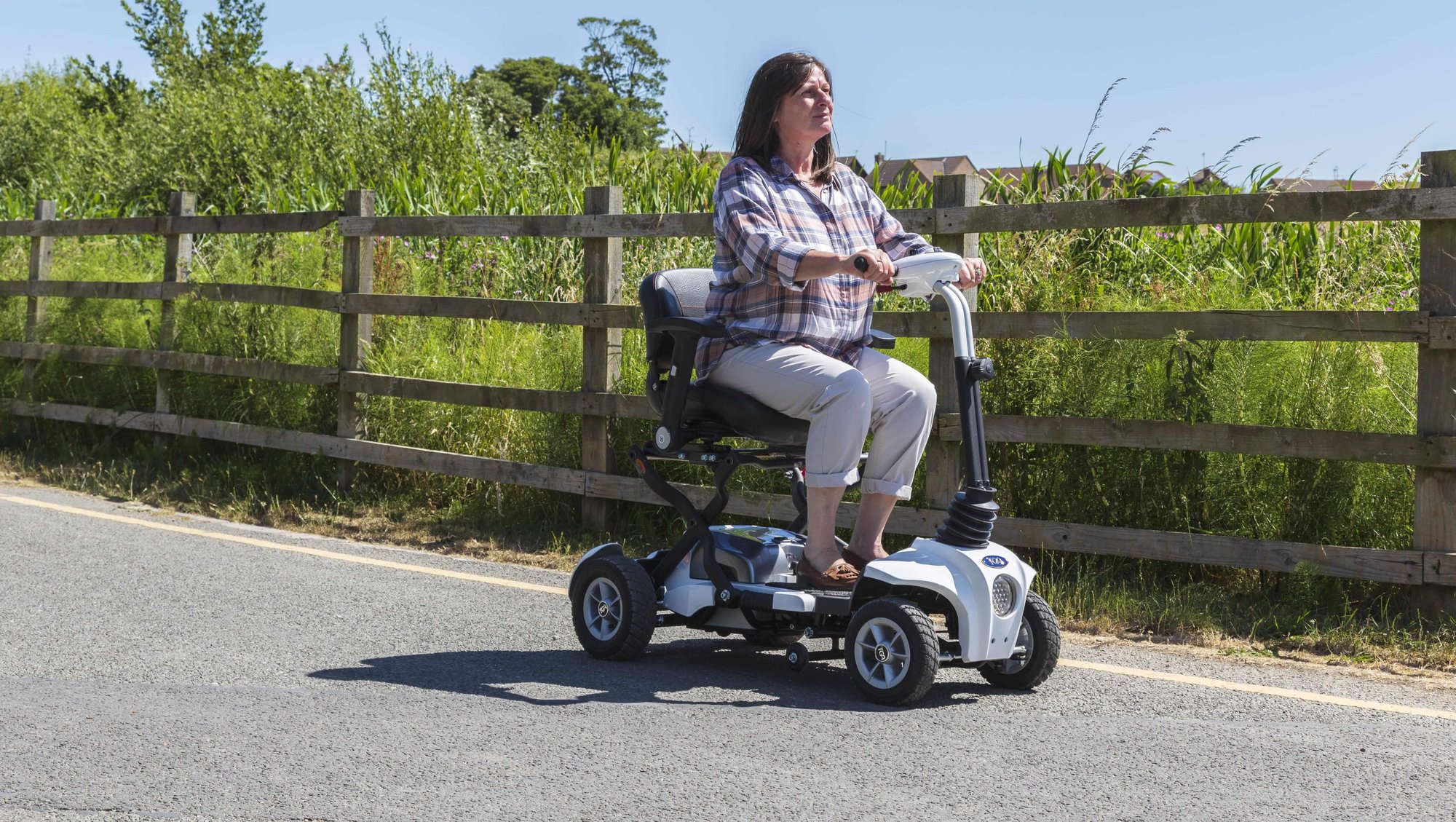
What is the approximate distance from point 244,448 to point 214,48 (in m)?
25.9

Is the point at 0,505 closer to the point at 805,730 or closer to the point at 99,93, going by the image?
the point at 805,730

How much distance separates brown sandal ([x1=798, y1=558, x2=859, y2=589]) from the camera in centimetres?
443

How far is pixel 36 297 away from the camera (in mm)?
10977

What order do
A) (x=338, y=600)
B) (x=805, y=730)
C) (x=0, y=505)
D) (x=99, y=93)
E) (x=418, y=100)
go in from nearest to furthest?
(x=805, y=730) < (x=338, y=600) < (x=0, y=505) < (x=418, y=100) < (x=99, y=93)

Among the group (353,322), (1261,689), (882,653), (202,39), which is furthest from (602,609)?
(202,39)

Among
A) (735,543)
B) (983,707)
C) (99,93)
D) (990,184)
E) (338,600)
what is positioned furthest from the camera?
(99,93)

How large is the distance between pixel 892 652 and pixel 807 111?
1717 millimetres

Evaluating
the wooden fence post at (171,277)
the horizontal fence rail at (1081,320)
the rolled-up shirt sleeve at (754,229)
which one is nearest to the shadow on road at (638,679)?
the rolled-up shirt sleeve at (754,229)

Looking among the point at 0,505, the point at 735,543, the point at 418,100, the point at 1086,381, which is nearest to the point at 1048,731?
the point at 735,543

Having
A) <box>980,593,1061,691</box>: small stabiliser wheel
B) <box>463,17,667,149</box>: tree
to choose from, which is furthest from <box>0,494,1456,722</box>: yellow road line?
<box>463,17,667,149</box>: tree

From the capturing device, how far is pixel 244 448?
940cm

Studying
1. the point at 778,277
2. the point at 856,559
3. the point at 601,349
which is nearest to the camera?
the point at 778,277

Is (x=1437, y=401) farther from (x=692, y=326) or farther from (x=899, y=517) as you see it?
(x=692, y=326)

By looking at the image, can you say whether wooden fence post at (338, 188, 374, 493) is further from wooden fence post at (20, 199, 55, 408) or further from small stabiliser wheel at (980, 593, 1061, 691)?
small stabiliser wheel at (980, 593, 1061, 691)
